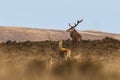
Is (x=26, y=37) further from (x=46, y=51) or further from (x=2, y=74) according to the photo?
(x=2, y=74)

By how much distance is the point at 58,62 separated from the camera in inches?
925

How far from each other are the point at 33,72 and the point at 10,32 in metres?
62.0

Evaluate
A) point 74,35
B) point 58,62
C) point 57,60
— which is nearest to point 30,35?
point 74,35

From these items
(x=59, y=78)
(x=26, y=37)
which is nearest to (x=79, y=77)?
(x=59, y=78)

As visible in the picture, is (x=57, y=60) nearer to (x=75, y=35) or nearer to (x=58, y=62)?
(x=58, y=62)

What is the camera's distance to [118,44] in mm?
33094

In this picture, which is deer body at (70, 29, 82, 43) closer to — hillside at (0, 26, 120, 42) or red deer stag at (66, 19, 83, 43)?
red deer stag at (66, 19, 83, 43)

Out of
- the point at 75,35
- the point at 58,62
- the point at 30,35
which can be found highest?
the point at 75,35

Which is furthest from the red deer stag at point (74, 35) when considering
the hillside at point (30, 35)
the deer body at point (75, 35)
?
the hillside at point (30, 35)

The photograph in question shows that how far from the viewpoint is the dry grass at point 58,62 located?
619 inches

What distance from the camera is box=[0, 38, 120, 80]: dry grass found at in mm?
15719

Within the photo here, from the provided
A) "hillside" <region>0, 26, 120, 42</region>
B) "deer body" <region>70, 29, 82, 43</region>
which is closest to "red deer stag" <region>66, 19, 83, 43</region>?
"deer body" <region>70, 29, 82, 43</region>

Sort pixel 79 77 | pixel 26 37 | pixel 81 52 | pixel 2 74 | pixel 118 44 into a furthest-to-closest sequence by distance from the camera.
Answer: pixel 26 37 < pixel 118 44 < pixel 81 52 < pixel 2 74 < pixel 79 77

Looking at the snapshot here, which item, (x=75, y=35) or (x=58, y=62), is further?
(x=75, y=35)
